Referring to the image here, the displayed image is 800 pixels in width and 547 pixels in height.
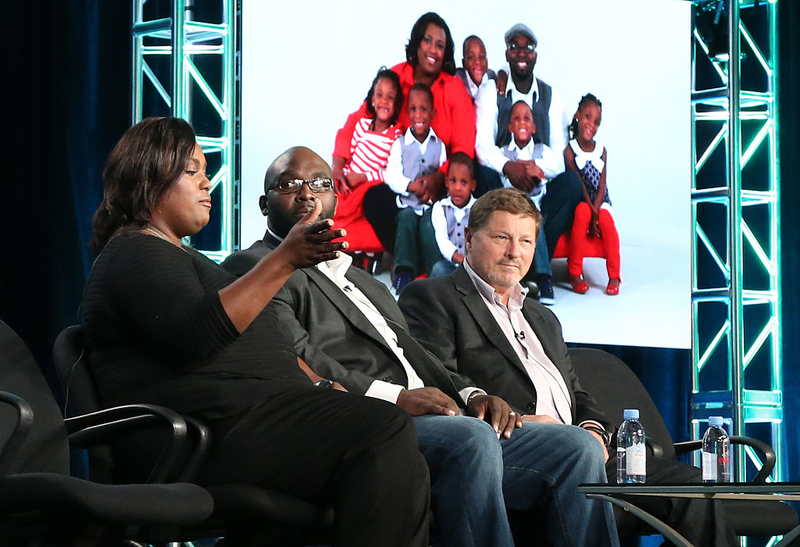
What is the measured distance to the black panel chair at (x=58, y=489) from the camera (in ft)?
6.16

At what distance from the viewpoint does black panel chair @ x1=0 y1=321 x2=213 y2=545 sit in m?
1.88

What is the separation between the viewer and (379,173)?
14.8 feet

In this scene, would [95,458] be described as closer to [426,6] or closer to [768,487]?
[768,487]

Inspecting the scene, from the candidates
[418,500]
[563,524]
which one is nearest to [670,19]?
[563,524]

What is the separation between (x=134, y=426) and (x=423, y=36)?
2.80 meters

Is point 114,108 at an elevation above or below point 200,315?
above

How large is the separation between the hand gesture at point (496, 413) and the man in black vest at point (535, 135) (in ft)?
6.35

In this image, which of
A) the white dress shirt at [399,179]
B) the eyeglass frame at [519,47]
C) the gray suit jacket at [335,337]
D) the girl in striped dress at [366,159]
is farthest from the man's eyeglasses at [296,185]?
the eyeglass frame at [519,47]

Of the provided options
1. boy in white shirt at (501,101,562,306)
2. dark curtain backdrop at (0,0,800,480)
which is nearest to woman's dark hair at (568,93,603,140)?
boy in white shirt at (501,101,562,306)

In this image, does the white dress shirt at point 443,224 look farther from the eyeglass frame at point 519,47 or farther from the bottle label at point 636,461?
the bottle label at point 636,461

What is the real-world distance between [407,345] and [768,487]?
1.02 m

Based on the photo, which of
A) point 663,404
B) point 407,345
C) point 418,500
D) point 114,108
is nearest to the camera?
point 418,500

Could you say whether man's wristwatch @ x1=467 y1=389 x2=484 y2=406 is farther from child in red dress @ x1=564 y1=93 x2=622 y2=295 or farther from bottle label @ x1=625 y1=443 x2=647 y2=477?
child in red dress @ x1=564 y1=93 x2=622 y2=295

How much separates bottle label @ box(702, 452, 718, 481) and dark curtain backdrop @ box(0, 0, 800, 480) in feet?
7.58
